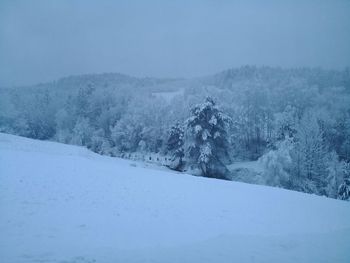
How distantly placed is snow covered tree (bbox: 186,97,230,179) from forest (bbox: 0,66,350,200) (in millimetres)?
110

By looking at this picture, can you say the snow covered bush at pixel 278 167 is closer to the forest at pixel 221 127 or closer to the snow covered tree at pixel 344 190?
the forest at pixel 221 127

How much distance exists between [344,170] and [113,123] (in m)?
44.5

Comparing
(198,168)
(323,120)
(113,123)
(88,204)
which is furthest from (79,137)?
(88,204)

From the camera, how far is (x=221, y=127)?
3288 cm

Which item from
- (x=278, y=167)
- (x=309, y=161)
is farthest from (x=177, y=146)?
(x=309, y=161)

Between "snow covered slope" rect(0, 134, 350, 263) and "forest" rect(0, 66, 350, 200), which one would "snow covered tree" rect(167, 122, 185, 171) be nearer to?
"forest" rect(0, 66, 350, 200)

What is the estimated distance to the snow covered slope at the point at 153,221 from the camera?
726 cm

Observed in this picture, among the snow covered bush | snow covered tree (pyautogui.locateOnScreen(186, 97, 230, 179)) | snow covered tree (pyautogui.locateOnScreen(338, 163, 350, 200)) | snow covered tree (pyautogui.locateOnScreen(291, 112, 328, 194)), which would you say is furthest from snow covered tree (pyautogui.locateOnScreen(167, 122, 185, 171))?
snow covered tree (pyautogui.locateOnScreen(338, 163, 350, 200))

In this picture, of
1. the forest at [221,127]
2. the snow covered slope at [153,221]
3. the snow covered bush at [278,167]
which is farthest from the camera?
the forest at [221,127]

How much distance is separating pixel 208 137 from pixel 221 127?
1.83 meters

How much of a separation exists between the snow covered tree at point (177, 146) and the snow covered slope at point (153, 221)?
88.5 ft

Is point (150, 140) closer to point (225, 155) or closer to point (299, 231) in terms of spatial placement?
point (225, 155)

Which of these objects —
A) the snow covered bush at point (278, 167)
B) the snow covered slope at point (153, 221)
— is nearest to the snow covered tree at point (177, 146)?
the snow covered bush at point (278, 167)

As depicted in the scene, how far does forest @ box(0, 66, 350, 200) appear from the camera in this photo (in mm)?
31047
